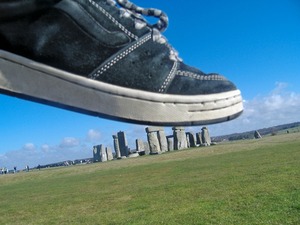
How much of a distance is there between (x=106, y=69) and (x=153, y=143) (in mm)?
36276

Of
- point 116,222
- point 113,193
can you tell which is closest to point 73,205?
point 113,193

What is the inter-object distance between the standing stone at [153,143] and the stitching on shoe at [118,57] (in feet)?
112

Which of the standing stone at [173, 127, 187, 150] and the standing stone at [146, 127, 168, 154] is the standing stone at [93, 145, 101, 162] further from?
the standing stone at [173, 127, 187, 150]

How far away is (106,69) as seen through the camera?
1303mm

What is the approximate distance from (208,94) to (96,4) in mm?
503

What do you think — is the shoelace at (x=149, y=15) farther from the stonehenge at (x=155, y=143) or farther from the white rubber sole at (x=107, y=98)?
the stonehenge at (x=155, y=143)

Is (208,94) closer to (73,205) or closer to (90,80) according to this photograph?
(90,80)

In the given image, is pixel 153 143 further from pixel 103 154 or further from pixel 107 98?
pixel 107 98

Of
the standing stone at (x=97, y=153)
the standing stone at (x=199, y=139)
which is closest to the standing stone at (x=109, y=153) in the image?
the standing stone at (x=97, y=153)

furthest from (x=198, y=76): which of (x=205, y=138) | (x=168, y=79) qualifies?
(x=205, y=138)

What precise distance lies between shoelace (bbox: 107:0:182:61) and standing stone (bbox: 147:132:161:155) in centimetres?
3414

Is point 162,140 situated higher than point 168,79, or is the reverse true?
point 162,140

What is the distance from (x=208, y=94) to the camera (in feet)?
4.25

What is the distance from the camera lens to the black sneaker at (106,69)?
122 centimetres
